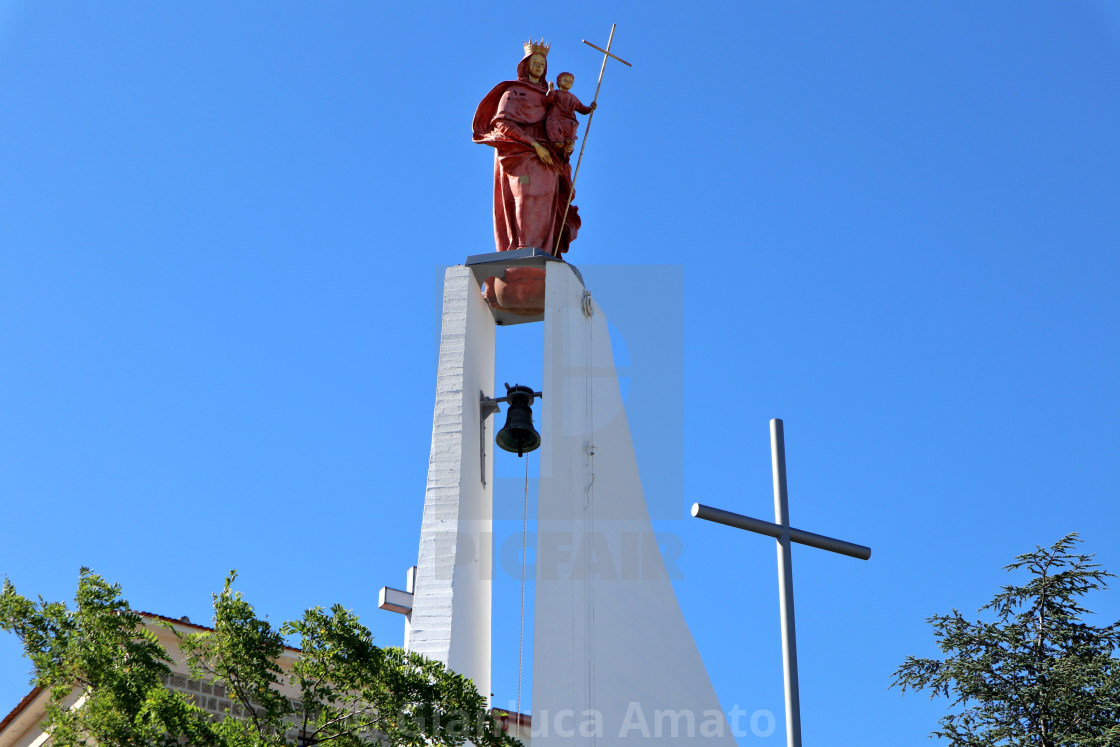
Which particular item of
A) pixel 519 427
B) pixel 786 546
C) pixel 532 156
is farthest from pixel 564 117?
pixel 786 546

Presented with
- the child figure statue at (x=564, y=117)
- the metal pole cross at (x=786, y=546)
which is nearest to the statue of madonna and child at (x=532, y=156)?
the child figure statue at (x=564, y=117)

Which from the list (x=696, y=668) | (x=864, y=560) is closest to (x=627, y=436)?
(x=696, y=668)

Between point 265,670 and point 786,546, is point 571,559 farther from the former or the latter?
point 265,670

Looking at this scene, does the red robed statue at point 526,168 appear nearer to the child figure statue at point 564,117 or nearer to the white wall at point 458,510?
the child figure statue at point 564,117

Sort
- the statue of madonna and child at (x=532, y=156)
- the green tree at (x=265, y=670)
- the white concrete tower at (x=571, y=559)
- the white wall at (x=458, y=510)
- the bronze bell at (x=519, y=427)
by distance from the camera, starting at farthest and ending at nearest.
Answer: the statue of madonna and child at (x=532, y=156)
the bronze bell at (x=519, y=427)
the white wall at (x=458, y=510)
the white concrete tower at (x=571, y=559)
the green tree at (x=265, y=670)

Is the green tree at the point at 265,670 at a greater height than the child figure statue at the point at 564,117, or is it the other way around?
the child figure statue at the point at 564,117

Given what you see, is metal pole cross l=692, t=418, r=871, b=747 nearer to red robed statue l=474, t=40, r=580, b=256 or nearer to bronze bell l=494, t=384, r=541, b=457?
bronze bell l=494, t=384, r=541, b=457

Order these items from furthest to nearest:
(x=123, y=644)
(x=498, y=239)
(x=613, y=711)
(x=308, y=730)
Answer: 1. (x=498, y=239)
2. (x=613, y=711)
3. (x=308, y=730)
4. (x=123, y=644)

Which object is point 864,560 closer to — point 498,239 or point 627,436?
point 627,436

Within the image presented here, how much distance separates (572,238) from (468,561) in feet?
10.5

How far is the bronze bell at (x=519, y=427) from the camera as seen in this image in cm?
1137

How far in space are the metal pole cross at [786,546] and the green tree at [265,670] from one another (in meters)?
1.73

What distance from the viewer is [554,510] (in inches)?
423

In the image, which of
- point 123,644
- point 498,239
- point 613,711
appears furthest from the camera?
point 498,239
